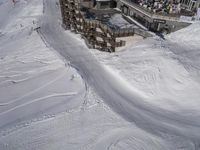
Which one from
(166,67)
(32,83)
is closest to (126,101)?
(166,67)

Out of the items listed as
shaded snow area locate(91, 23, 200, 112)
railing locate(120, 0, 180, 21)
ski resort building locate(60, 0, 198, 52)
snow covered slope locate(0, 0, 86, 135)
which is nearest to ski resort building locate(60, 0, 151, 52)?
ski resort building locate(60, 0, 198, 52)

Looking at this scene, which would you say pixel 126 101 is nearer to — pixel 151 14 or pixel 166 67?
pixel 166 67

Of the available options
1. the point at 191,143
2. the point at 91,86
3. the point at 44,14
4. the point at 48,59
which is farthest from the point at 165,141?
the point at 44,14

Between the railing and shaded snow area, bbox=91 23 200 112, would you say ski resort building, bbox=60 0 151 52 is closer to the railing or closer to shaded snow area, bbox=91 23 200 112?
shaded snow area, bbox=91 23 200 112

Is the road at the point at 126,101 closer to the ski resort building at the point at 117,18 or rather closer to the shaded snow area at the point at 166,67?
the shaded snow area at the point at 166,67

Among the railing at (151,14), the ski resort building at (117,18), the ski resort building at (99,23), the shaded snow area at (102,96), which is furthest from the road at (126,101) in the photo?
the railing at (151,14)
